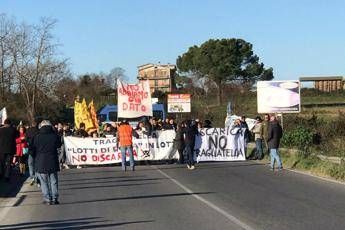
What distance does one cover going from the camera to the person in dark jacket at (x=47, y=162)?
13.3m

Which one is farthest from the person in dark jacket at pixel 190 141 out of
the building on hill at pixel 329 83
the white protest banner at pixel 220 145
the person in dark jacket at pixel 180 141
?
the building on hill at pixel 329 83

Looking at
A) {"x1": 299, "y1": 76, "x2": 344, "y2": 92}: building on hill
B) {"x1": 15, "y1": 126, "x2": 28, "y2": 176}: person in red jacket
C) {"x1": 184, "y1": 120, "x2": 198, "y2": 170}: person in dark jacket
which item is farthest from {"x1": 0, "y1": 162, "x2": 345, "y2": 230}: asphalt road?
{"x1": 299, "y1": 76, "x2": 344, "y2": 92}: building on hill

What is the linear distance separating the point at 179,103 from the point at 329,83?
37.5 meters

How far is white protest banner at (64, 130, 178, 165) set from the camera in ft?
83.1

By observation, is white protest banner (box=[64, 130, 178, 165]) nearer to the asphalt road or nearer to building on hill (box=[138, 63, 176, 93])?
the asphalt road

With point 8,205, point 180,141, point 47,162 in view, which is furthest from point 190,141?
point 8,205

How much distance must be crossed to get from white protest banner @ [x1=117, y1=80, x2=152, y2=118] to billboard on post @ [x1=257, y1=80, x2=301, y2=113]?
548 centimetres

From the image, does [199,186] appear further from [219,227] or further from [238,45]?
[238,45]

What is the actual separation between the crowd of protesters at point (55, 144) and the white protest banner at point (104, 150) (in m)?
0.39

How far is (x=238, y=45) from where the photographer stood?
82.5 m

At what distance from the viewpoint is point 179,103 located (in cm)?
4066

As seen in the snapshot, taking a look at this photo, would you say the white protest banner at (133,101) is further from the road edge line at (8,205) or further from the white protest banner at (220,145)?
the road edge line at (8,205)

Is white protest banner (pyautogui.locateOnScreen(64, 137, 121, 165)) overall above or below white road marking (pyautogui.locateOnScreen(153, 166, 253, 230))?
above

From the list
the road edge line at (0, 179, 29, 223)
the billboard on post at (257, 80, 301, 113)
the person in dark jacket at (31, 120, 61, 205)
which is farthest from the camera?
the billboard on post at (257, 80, 301, 113)
